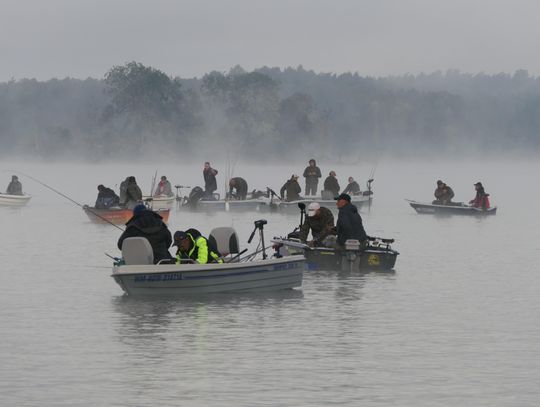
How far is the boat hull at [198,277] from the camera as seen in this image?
80.7 feet

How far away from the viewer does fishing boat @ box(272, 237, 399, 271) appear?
1203 inches

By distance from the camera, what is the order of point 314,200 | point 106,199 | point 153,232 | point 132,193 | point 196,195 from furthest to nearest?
1. point 196,195
2. point 314,200
3. point 106,199
4. point 132,193
5. point 153,232

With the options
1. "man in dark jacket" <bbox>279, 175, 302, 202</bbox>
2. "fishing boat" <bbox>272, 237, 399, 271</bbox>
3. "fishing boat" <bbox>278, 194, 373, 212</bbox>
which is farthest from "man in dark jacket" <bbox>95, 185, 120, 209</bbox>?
"fishing boat" <bbox>272, 237, 399, 271</bbox>

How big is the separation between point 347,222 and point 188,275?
6.05 metres

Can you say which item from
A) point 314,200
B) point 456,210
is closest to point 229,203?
point 314,200

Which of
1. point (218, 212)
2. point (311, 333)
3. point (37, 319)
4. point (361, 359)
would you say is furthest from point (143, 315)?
point (218, 212)


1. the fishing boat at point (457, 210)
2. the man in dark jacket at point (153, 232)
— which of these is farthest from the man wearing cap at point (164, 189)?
the man in dark jacket at point (153, 232)

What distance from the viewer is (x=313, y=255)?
102ft

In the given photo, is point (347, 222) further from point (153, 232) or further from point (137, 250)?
point (137, 250)

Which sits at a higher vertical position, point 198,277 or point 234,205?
point 234,205

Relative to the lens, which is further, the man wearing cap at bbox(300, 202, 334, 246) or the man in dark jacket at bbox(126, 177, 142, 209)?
the man in dark jacket at bbox(126, 177, 142, 209)

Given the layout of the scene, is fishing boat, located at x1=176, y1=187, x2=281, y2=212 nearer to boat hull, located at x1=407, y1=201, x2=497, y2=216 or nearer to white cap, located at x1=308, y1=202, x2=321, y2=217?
boat hull, located at x1=407, y1=201, x2=497, y2=216

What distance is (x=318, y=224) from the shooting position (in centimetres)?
3095

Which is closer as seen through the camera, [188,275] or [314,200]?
[188,275]
